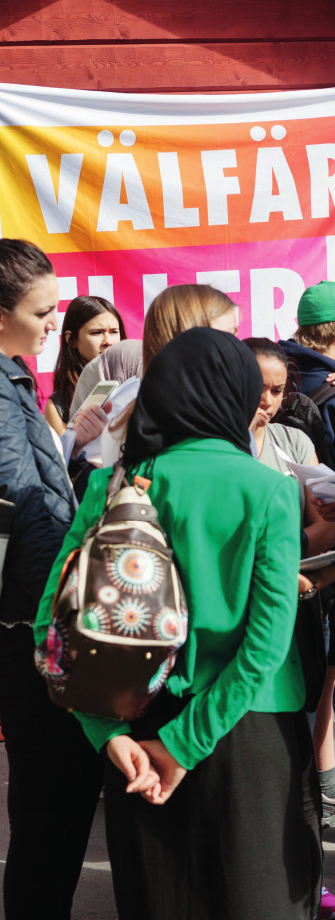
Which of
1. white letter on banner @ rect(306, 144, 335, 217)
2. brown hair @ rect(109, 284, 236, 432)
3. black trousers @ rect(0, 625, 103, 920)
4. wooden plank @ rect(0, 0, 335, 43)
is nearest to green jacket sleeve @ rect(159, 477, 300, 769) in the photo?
brown hair @ rect(109, 284, 236, 432)

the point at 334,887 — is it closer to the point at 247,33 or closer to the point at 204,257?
the point at 204,257

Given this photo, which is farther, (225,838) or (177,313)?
(177,313)

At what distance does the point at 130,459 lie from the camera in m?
1.52

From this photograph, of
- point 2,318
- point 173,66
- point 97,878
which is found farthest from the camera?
point 173,66

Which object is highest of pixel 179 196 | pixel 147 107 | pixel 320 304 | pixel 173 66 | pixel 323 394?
pixel 173 66

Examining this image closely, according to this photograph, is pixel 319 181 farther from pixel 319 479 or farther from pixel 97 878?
pixel 97 878

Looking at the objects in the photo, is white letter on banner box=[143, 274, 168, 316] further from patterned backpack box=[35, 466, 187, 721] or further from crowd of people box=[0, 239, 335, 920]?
patterned backpack box=[35, 466, 187, 721]

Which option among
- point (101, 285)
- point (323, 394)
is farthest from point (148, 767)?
point (101, 285)

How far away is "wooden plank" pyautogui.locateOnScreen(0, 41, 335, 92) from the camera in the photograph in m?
4.41

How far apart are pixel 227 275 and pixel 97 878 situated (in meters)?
2.88

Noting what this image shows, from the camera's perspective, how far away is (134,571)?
4.27ft

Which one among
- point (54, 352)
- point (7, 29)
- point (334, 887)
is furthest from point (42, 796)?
point (7, 29)

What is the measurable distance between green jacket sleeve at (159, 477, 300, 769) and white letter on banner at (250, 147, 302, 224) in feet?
10.4

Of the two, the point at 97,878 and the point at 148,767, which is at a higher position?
the point at 148,767
